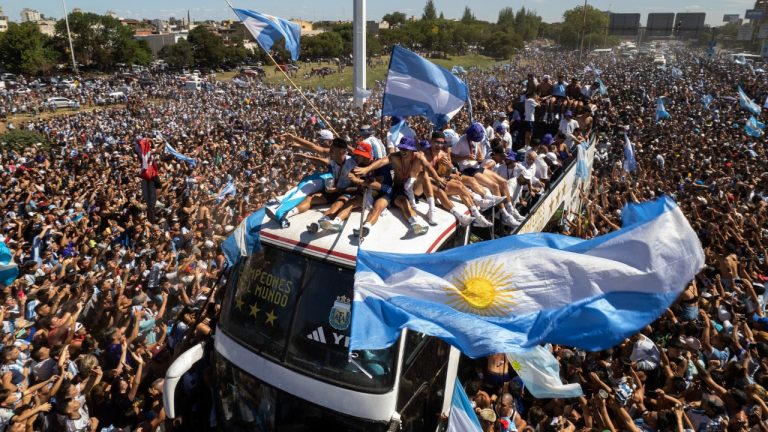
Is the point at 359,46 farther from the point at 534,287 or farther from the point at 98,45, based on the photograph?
the point at 98,45

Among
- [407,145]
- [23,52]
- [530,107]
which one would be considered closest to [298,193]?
[407,145]

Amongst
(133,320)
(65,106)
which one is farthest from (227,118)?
(133,320)

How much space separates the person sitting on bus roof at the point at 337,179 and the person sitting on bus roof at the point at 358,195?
0.09 metres

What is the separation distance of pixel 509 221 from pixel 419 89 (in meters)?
3.40

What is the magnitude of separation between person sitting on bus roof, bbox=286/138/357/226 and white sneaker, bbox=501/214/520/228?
2.13 metres

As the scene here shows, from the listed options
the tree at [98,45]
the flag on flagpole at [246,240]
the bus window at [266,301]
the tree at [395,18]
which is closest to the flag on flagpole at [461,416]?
the bus window at [266,301]

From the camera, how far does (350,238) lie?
451 cm

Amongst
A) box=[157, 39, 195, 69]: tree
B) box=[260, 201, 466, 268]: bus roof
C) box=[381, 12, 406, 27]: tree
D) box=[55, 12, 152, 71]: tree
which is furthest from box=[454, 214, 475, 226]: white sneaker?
box=[381, 12, 406, 27]: tree

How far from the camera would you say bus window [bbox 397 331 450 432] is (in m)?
4.25

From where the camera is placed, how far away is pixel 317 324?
13.9 feet

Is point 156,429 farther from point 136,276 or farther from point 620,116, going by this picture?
point 620,116

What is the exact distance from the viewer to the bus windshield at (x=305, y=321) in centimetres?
413

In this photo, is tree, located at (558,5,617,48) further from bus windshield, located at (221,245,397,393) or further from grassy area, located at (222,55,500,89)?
bus windshield, located at (221,245,397,393)

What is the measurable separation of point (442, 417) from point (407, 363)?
0.99m
